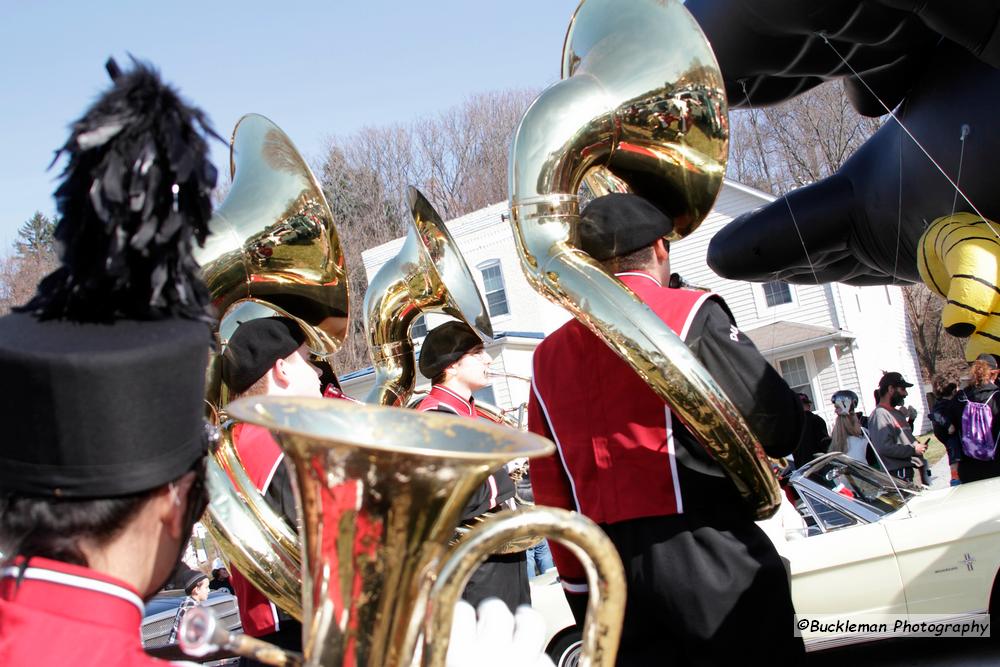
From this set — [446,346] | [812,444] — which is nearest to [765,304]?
[812,444]

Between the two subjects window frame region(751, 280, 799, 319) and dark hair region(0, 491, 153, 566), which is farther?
window frame region(751, 280, 799, 319)

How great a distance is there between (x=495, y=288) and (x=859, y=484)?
16.7 m

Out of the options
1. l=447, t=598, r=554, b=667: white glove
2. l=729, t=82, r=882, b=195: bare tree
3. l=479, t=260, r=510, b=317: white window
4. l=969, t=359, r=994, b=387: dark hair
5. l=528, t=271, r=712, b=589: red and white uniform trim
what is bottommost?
l=969, t=359, r=994, b=387: dark hair

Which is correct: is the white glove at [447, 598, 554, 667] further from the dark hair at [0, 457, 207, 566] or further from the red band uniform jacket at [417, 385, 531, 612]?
the red band uniform jacket at [417, 385, 531, 612]

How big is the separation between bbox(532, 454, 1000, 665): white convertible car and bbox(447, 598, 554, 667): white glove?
4.16 meters

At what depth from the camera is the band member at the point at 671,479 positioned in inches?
88.7

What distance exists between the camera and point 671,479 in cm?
234

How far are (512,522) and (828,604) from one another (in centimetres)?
441

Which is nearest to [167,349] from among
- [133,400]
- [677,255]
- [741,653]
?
[133,400]

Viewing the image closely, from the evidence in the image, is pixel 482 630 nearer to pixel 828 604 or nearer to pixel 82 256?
pixel 82 256

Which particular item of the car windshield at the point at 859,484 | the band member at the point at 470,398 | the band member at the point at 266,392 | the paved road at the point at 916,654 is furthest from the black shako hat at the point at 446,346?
the paved road at the point at 916,654

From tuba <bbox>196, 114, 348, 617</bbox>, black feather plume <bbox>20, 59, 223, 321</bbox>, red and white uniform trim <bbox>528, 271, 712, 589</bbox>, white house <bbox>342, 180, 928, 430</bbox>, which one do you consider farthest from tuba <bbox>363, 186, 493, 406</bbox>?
white house <bbox>342, 180, 928, 430</bbox>

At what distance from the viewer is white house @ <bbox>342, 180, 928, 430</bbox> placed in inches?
787

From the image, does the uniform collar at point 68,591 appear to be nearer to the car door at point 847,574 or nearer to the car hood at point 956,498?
the car door at point 847,574
